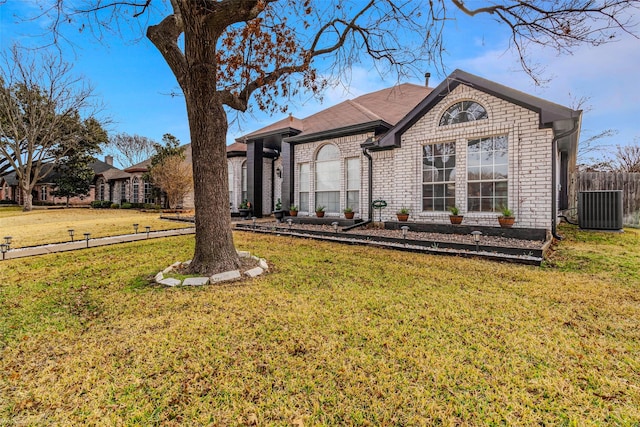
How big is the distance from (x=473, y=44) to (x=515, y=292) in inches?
188

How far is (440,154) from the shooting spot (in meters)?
9.00

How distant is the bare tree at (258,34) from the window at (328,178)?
203 inches

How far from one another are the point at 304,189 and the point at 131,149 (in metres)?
38.2

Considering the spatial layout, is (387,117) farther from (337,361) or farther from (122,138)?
(122,138)

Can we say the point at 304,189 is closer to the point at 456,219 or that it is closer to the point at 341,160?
the point at 341,160

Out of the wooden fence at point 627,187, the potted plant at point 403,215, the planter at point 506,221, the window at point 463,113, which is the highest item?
the window at point 463,113

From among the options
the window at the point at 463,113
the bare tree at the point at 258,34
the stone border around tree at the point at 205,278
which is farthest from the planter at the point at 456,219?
the stone border around tree at the point at 205,278

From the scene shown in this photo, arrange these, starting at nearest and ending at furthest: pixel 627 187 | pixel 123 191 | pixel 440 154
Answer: pixel 440 154, pixel 627 187, pixel 123 191

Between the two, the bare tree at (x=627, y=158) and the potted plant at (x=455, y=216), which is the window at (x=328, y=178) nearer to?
the potted plant at (x=455, y=216)

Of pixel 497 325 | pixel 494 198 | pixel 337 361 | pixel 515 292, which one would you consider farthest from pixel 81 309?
pixel 494 198

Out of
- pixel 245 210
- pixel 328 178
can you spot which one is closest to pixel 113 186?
pixel 245 210

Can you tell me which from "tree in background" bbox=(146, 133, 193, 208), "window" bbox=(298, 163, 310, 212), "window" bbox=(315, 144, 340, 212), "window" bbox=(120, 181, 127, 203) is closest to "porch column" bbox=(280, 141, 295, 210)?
"window" bbox=(298, 163, 310, 212)

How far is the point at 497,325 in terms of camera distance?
3031 mm

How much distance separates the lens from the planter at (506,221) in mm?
7430
